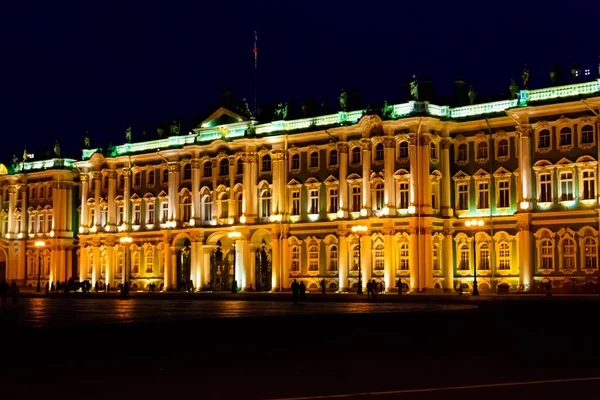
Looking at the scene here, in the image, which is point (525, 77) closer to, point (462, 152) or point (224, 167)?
point (462, 152)

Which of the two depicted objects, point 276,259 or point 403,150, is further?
point 276,259

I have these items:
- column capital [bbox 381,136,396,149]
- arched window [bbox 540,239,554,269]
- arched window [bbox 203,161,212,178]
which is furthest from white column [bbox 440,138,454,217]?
→ arched window [bbox 203,161,212,178]

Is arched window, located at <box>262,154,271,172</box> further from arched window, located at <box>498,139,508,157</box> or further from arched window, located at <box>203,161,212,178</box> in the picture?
arched window, located at <box>498,139,508,157</box>

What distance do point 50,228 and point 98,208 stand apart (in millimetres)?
8556

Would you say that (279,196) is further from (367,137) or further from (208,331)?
(208,331)

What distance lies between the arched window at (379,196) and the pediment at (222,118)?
1512cm

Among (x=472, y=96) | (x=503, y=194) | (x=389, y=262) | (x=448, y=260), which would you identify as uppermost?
(x=472, y=96)

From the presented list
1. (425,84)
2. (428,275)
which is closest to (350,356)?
(428,275)

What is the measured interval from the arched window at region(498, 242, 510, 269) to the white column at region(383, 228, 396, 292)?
314 inches

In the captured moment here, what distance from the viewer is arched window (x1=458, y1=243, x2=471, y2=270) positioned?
7231 centimetres

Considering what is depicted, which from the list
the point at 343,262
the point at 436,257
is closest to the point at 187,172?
the point at 343,262

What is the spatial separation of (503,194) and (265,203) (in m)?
20.7

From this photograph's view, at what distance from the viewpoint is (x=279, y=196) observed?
261ft

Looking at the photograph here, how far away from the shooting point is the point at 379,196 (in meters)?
74.6
